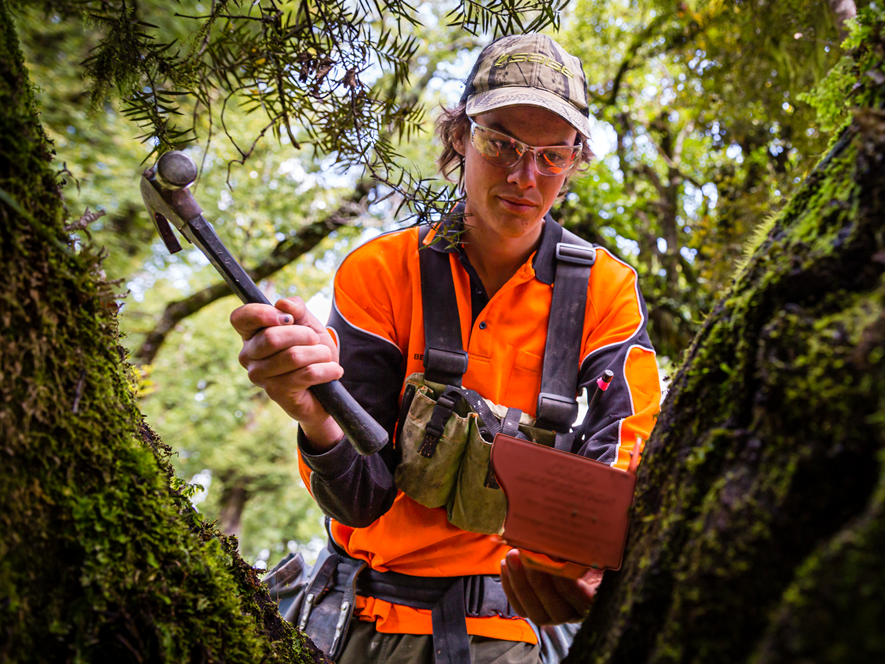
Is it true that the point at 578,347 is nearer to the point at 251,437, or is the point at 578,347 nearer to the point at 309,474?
the point at 309,474

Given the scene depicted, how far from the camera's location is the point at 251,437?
18.7 meters

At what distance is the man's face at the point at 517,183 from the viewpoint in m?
2.39

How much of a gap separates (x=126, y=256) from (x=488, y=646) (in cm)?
1312

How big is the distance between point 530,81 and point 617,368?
130 cm

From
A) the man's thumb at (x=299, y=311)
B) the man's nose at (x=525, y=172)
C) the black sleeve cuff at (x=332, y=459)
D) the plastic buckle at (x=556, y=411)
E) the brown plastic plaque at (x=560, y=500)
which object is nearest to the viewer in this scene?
the brown plastic plaque at (x=560, y=500)

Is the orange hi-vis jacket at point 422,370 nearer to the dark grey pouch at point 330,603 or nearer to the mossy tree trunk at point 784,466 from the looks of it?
the dark grey pouch at point 330,603

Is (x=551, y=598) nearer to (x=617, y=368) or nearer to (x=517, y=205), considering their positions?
(x=617, y=368)

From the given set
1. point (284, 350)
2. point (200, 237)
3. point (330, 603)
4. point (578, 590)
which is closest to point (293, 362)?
point (284, 350)

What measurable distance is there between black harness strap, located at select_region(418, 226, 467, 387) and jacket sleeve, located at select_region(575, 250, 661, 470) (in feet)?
1.81

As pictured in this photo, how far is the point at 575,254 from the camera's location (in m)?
2.59

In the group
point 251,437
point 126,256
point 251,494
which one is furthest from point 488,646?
point 251,494

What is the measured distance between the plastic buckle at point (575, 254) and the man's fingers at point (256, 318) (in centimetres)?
141

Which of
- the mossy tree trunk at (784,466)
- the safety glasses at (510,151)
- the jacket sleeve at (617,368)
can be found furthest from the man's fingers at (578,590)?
the safety glasses at (510,151)

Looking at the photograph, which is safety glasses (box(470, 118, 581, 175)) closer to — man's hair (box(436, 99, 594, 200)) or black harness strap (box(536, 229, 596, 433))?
man's hair (box(436, 99, 594, 200))
